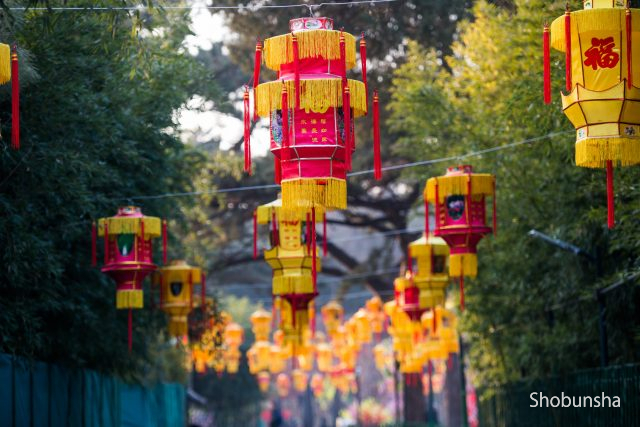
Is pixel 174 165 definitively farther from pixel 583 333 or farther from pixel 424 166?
pixel 583 333

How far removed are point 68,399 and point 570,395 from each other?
341 inches

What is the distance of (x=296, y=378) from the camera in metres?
56.5

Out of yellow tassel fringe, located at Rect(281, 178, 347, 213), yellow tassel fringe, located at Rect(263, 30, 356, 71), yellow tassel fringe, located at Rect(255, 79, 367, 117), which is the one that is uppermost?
yellow tassel fringe, located at Rect(263, 30, 356, 71)

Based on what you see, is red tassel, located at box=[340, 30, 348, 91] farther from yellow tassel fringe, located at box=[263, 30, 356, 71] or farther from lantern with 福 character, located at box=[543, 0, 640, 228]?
lantern with 福 character, located at box=[543, 0, 640, 228]

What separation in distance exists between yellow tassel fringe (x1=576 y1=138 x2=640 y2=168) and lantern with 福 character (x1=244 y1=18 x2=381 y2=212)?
7.89 feet

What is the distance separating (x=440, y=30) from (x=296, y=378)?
27.7 m

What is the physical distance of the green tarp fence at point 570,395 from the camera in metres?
18.1

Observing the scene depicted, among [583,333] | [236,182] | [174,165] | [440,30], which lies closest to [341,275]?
[236,182]

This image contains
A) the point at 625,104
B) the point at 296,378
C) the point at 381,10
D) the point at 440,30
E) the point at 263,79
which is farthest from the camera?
the point at 296,378

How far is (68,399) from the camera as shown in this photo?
2409 centimetres

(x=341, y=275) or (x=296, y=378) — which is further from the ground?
(x=341, y=275)

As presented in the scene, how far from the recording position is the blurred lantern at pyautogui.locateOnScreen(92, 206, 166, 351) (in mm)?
20656

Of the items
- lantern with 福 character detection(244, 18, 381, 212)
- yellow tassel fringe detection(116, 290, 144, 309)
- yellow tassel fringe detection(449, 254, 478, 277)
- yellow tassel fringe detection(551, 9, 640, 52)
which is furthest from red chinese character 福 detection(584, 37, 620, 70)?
yellow tassel fringe detection(116, 290, 144, 309)

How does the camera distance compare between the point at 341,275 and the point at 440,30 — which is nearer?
the point at 440,30
